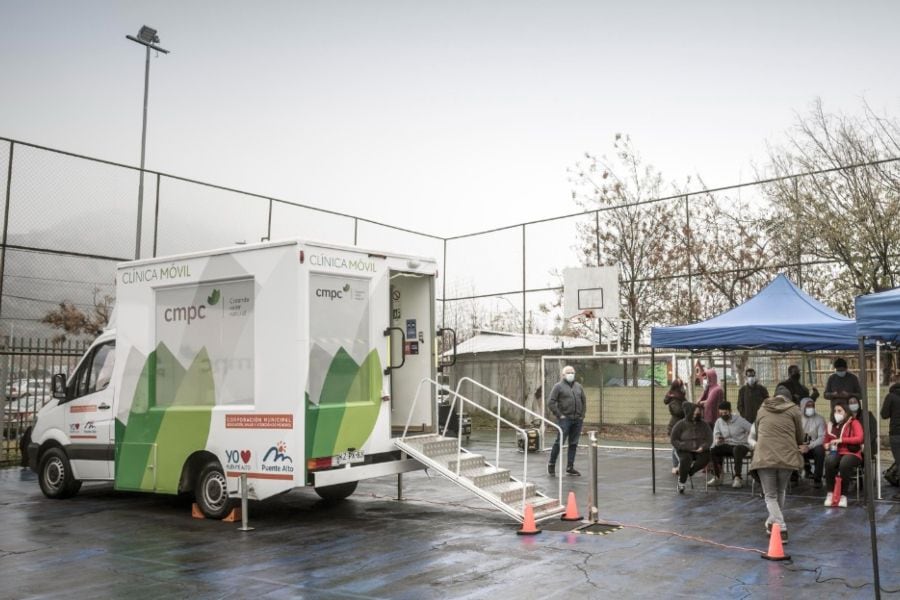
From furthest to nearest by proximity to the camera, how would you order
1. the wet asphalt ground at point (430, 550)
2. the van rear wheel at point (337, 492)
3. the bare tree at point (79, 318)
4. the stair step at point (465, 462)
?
the bare tree at point (79, 318) < the van rear wheel at point (337, 492) < the stair step at point (465, 462) < the wet asphalt ground at point (430, 550)

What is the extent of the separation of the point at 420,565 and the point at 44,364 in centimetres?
1146

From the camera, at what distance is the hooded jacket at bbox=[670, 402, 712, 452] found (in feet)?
39.4

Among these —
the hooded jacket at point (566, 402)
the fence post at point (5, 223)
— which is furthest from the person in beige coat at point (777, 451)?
the fence post at point (5, 223)

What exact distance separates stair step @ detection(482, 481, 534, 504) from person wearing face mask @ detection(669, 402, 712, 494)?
9.83 ft

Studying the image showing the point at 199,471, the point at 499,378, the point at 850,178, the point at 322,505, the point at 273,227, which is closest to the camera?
the point at 199,471

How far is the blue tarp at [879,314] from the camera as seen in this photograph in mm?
6418

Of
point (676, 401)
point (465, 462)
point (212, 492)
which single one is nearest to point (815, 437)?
point (676, 401)

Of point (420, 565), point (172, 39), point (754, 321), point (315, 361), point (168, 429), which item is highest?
point (172, 39)

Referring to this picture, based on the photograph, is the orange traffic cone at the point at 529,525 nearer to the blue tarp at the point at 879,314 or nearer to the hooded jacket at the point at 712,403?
A: the blue tarp at the point at 879,314

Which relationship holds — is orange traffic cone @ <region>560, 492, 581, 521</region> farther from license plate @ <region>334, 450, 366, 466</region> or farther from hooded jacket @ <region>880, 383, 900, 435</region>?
hooded jacket @ <region>880, 383, 900, 435</region>

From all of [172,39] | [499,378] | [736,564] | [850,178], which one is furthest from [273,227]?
[736,564]

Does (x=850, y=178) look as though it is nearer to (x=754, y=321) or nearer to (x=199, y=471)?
(x=754, y=321)

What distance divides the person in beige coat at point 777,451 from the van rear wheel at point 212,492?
5.92 meters

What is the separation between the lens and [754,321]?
1227cm
